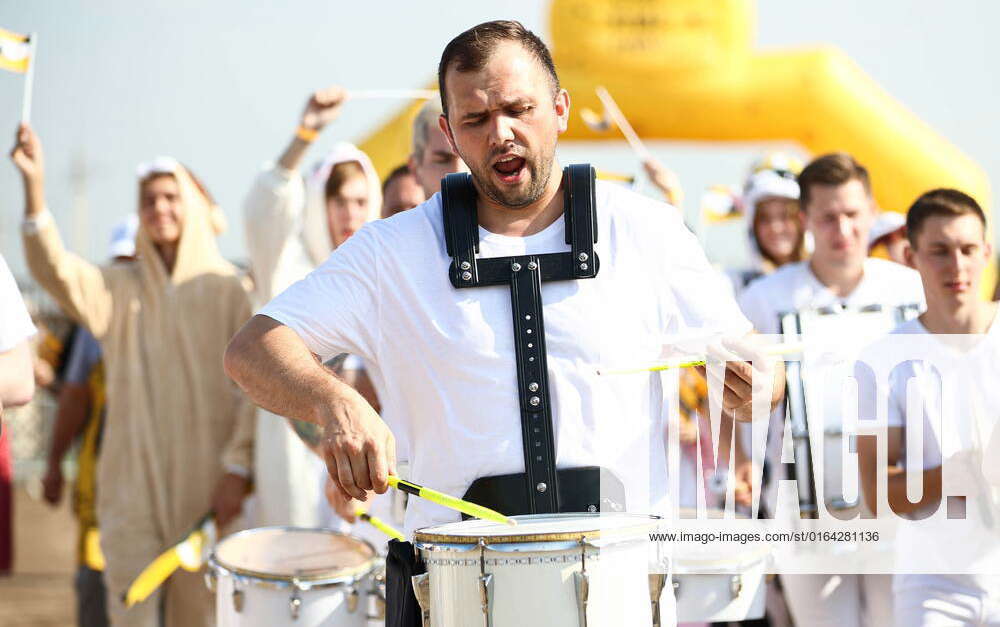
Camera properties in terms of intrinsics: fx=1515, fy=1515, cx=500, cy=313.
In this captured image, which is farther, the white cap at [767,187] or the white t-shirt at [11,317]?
the white cap at [767,187]

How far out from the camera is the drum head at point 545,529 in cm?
286

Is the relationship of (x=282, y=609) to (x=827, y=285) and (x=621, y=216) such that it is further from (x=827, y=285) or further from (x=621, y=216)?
(x=827, y=285)

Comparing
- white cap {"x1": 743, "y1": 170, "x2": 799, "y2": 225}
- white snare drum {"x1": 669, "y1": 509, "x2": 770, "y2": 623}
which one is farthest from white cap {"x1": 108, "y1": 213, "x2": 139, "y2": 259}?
white snare drum {"x1": 669, "y1": 509, "x2": 770, "y2": 623}

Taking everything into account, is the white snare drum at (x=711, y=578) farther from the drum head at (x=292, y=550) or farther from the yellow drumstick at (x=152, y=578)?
the yellow drumstick at (x=152, y=578)

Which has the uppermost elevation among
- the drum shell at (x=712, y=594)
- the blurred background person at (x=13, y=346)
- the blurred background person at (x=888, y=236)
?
the blurred background person at (x=888, y=236)

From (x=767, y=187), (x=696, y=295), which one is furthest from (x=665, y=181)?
(x=696, y=295)

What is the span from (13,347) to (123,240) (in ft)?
18.1

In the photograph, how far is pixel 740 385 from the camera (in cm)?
331

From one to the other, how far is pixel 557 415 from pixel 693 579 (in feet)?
6.59

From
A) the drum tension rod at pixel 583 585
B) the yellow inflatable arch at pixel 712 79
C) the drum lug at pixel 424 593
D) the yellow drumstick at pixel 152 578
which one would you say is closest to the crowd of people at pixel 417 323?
the drum lug at pixel 424 593

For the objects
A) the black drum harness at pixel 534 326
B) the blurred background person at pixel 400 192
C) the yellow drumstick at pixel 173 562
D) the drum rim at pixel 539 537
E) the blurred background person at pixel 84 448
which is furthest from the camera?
the blurred background person at pixel 84 448

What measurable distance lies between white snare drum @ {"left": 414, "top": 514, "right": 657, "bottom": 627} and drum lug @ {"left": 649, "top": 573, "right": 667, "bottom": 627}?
0.24 feet

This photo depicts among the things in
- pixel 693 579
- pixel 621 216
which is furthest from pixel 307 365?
pixel 693 579

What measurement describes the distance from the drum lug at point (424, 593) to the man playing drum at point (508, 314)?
24 cm
